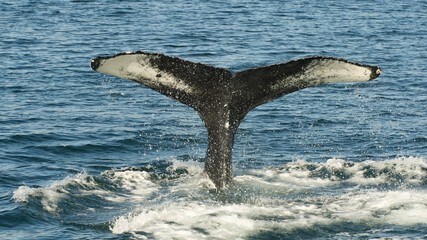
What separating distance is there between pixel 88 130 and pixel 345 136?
14.8 feet

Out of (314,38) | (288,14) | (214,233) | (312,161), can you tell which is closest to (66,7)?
(288,14)

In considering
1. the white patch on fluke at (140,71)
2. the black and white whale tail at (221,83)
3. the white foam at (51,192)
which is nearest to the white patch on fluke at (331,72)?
the black and white whale tail at (221,83)

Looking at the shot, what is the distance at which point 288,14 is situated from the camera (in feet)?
116

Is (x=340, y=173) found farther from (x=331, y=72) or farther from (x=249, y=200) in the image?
(x=331, y=72)

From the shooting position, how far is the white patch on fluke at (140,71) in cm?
1080

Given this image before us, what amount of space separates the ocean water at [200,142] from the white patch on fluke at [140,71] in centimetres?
133

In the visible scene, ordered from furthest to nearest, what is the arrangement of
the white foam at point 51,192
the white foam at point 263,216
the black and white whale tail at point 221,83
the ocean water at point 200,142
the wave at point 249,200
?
1. the white foam at point 51,192
2. the ocean water at point 200,142
3. the black and white whale tail at point 221,83
4. the wave at point 249,200
5. the white foam at point 263,216

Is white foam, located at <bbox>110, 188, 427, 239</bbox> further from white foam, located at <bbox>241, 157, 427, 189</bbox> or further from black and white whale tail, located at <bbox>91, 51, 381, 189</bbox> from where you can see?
white foam, located at <bbox>241, 157, 427, 189</bbox>

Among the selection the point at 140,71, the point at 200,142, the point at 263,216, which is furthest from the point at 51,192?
the point at 200,142

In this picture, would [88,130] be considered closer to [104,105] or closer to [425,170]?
[104,105]

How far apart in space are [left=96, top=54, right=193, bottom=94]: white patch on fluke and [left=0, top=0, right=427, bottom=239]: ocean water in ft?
4.37

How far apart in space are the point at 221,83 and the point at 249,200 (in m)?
1.43

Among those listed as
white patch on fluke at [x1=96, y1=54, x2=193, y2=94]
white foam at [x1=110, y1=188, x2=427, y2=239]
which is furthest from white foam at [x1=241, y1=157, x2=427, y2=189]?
white patch on fluke at [x1=96, y1=54, x2=193, y2=94]

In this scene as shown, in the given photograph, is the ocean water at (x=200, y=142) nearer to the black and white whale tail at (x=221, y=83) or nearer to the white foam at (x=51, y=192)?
the white foam at (x=51, y=192)
